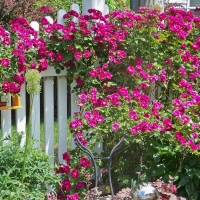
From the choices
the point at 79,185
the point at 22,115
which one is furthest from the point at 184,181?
the point at 22,115

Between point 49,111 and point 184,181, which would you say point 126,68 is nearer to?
point 49,111

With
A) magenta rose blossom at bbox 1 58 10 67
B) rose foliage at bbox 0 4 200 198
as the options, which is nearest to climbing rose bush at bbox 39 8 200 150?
rose foliage at bbox 0 4 200 198

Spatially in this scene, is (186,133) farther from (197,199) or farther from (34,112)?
(34,112)

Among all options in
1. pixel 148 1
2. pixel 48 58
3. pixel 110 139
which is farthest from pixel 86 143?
pixel 148 1

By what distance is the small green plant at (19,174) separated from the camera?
8.18 ft

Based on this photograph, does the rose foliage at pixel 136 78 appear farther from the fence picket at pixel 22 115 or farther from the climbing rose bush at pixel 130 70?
the fence picket at pixel 22 115

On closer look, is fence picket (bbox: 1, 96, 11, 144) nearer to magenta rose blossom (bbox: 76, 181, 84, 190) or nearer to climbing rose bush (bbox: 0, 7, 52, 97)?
climbing rose bush (bbox: 0, 7, 52, 97)

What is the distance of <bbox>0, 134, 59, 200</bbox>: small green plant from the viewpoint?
2493 millimetres

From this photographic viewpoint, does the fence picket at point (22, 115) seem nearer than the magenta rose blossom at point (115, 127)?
No

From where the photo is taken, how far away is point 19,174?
2.67 m

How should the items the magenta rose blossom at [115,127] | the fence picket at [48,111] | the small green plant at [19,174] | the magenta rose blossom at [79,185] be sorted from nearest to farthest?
the small green plant at [19,174] → the magenta rose blossom at [115,127] → the magenta rose blossom at [79,185] → the fence picket at [48,111]

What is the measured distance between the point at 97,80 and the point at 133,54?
397mm

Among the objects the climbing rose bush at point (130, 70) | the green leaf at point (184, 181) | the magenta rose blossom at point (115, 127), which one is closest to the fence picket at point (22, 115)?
the climbing rose bush at point (130, 70)

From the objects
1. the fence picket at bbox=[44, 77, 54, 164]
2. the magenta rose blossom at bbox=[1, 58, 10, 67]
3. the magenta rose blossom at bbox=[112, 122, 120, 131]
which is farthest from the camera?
the fence picket at bbox=[44, 77, 54, 164]
